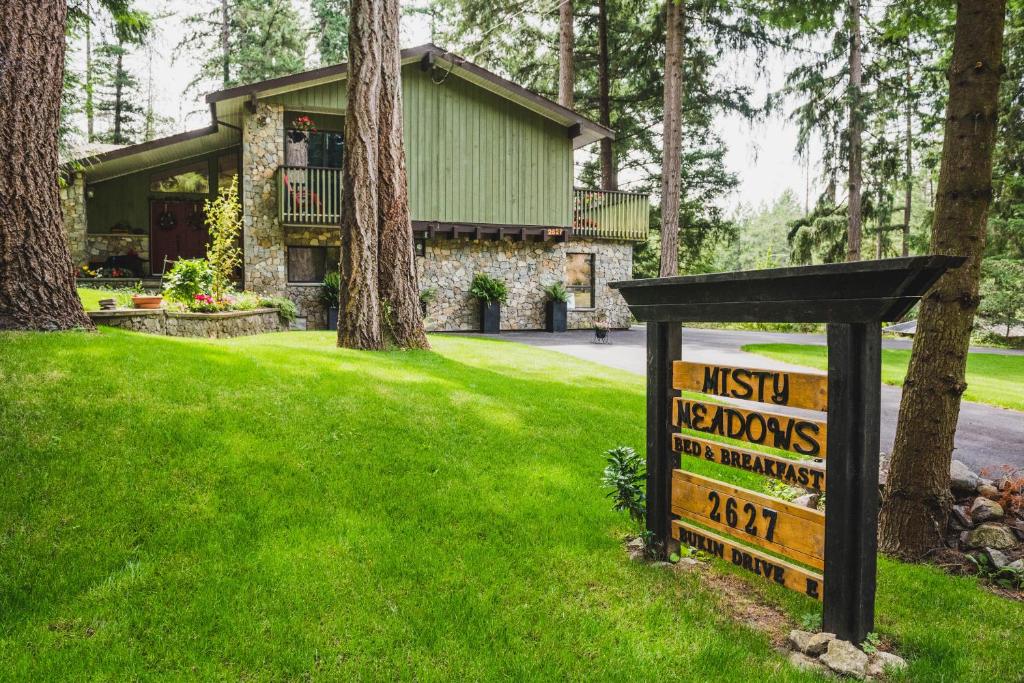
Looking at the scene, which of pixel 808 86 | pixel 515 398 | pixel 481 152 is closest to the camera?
pixel 515 398

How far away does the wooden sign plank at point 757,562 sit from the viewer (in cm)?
241

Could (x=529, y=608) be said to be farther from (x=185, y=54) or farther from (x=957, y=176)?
(x=185, y=54)

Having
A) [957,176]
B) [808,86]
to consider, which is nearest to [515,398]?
[957,176]

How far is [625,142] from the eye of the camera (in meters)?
24.8

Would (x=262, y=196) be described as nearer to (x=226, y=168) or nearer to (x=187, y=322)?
(x=226, y=168)

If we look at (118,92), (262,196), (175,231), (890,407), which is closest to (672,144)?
(890,407)

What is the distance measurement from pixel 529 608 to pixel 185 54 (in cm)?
3179

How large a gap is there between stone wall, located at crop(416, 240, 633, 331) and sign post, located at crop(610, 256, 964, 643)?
1415 centimetres

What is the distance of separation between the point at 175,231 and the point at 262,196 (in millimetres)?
5755

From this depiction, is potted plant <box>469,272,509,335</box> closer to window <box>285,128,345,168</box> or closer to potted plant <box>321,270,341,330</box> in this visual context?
potted plant <box>321,270,341,330</box>

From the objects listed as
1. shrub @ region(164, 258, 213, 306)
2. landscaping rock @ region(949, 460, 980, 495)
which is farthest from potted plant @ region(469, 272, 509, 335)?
landscaping rock @ region(949, 460, 980, 495)

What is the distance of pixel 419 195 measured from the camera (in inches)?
637

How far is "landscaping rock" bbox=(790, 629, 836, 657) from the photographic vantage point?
2.29 m

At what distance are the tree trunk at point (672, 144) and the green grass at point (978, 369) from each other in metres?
3.10
